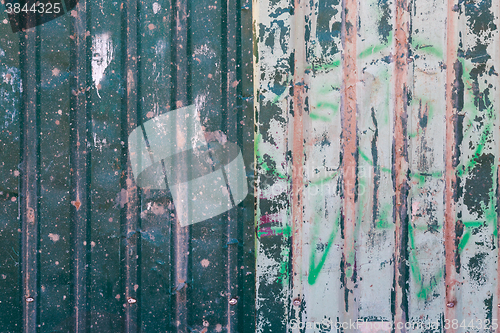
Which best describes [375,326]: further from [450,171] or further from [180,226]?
[180,226]

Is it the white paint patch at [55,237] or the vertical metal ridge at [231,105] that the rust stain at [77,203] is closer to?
the white paint patch at [55,237]

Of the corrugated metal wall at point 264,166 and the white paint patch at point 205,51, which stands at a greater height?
the white paint patch at point 205,51

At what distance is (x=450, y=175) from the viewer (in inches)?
51.8

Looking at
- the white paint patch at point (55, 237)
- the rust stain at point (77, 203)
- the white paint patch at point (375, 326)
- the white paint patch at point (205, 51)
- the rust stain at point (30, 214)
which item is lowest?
the white paint patch at point (375, 326)

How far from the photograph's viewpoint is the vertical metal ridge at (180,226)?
4.33 ft

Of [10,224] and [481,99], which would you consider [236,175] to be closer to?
[10,224]

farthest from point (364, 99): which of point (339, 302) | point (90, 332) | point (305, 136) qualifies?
point (90, 332)

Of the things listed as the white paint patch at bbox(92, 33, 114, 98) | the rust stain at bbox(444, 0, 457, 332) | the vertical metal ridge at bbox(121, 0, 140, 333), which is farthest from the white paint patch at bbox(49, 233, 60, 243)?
the rust stain at bbox(444, 0, 457, 332)

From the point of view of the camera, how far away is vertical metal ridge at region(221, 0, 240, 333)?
1314 millimetres

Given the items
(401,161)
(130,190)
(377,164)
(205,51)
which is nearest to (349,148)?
(377,164)

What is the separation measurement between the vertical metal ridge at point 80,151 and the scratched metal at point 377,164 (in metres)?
0.84

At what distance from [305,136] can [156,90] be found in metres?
0.76

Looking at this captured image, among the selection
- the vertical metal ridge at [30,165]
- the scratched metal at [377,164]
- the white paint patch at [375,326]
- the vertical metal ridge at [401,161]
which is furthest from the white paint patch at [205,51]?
the white paint patch at [375,326]

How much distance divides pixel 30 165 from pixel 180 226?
0.79 meters
